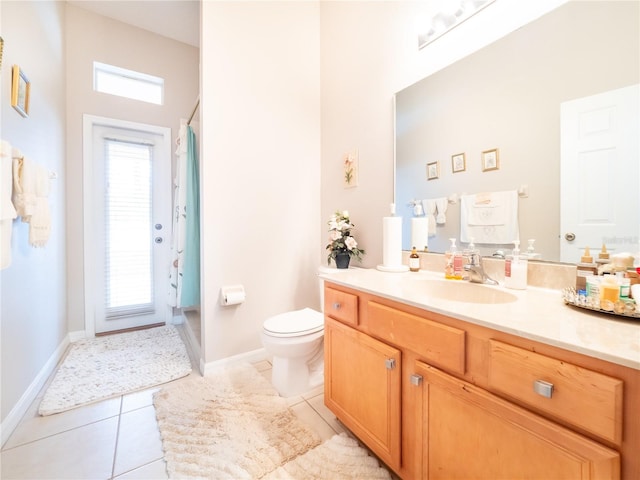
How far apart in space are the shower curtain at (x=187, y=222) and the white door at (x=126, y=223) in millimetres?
664

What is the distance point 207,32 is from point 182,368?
2481mm

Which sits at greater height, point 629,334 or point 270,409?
point 629,334

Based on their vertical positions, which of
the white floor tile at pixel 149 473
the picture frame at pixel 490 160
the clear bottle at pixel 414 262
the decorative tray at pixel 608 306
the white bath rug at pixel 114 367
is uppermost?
the picture frame at pixel 490 160

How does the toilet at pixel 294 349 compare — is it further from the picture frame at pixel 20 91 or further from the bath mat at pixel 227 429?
the picture frame at pixel 20 91

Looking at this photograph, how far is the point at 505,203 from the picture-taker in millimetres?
1253

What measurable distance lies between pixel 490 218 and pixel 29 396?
276 centimetres

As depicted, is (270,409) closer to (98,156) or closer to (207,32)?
(207,32)

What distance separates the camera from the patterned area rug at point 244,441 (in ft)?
3.83

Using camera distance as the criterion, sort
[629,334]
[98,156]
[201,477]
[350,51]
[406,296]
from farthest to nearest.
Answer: [98,156], [350,51], [201,477], [406,296], [629,334]

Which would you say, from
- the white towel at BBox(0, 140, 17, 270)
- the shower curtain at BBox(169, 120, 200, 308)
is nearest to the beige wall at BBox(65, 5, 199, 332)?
the shower curtain at BBox(169, 120, 200, 308)

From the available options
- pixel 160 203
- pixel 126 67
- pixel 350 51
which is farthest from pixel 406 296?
pixel 126 67

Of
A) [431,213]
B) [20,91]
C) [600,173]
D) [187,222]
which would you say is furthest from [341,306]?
[20,91]

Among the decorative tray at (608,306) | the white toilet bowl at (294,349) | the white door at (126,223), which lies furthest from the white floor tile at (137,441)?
the decorative tray at (608,306)

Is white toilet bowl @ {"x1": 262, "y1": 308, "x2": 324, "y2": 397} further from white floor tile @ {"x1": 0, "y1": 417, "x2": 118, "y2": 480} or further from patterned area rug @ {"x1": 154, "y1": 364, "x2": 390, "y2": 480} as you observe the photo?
white floor tile @ {"x1": 0, "y1": 417, "x2": 118, "y2": 480}
